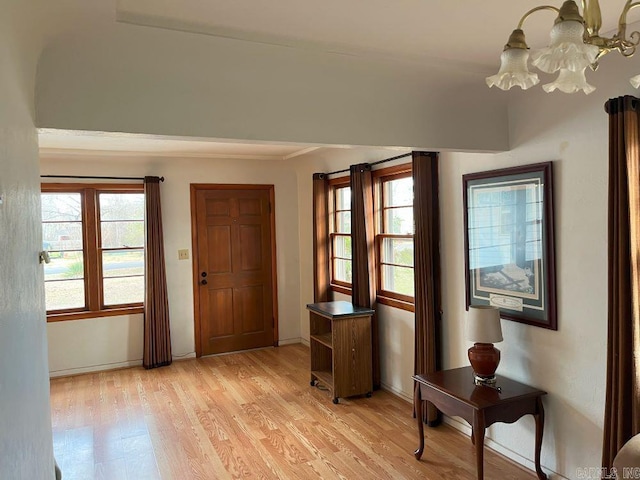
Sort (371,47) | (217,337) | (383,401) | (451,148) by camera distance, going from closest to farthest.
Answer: (371,47) < (451,148) < (383,401) < (217,337)

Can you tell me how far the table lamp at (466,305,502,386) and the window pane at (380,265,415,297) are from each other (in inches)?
42.4

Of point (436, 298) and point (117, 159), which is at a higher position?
point (117, 159)

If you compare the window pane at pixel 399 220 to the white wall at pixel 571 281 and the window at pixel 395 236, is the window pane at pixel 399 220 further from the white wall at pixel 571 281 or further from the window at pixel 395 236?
the white wall at pixel 571 281

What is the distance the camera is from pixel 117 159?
199 inches

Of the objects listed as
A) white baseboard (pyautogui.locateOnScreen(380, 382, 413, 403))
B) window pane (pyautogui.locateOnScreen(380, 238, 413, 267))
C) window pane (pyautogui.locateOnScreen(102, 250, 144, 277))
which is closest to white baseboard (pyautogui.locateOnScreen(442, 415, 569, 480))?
white baseboard (pyautogui.locateOnScreen(380, 382, 413, 403))

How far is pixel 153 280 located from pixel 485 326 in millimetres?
3584

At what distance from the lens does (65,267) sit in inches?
195

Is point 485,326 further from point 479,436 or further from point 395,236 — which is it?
point 395,236

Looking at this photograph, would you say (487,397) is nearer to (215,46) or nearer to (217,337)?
(215,46)

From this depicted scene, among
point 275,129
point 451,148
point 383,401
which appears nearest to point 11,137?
point 275,129

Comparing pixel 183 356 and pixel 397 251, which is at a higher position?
pixel 397 251

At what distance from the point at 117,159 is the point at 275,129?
340cm

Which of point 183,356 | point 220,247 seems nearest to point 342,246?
point 220,247

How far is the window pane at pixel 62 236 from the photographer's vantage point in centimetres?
488
